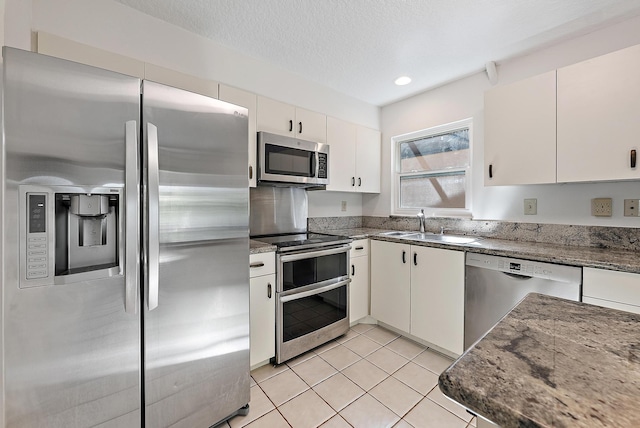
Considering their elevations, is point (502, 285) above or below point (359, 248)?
below

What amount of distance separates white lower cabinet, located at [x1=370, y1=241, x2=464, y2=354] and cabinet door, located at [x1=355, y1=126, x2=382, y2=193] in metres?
0.80

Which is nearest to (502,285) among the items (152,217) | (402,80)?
(402,80)

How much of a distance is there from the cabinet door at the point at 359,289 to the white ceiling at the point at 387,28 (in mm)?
1749

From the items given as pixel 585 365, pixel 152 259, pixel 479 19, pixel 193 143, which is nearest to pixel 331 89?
pixel 479 19

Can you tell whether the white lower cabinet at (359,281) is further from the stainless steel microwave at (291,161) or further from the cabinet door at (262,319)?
the cabinet door at (262,319)

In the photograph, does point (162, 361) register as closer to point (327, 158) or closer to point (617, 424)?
point (617, 424)

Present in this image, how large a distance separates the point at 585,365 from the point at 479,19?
203 centimetres

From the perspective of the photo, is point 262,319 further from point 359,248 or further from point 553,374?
point 553,374

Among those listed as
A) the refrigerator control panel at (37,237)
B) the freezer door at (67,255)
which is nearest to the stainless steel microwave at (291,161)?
the freezer door at (67,255)

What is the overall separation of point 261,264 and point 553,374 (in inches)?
62.8

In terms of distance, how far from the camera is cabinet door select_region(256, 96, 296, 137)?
2170 mm

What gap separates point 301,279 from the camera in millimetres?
2033

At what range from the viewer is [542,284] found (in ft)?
5.22

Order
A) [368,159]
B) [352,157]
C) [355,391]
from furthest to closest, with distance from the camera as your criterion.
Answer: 1. [368,159]
2. [352,157]
3. [355,391]
